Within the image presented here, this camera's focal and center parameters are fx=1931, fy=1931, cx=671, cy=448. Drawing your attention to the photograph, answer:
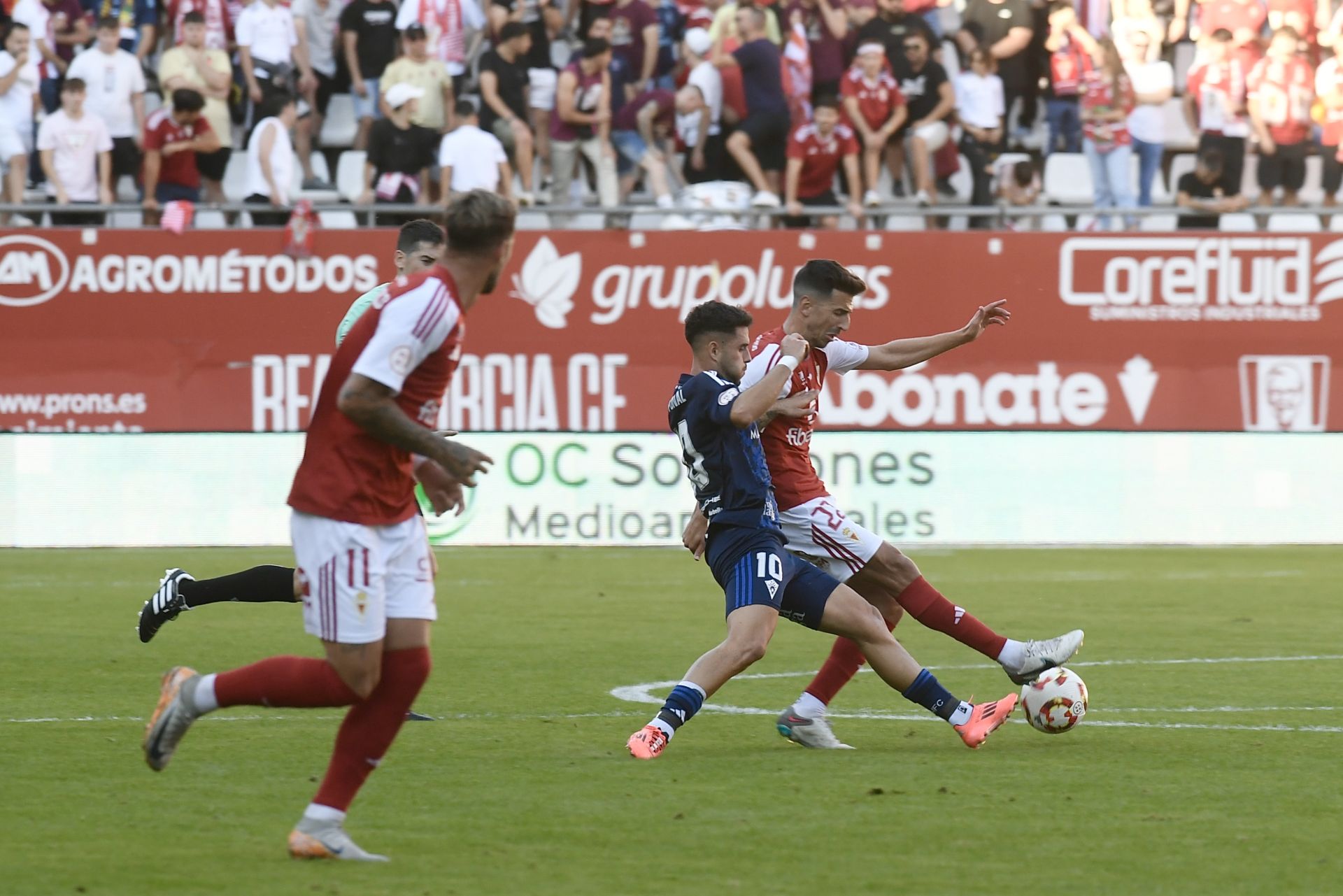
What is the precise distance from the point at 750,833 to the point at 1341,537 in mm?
14808

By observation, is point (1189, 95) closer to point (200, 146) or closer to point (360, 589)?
point (200, 146)

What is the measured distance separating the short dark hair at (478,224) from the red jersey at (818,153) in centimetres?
1521

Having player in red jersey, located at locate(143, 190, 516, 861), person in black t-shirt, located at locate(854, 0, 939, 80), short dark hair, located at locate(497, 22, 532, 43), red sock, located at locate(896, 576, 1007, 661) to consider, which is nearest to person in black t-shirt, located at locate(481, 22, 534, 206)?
short dark hair, located at locate(497, 22, 532, 43)

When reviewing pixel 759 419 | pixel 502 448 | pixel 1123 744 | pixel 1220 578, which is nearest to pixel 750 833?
pixel 759 419

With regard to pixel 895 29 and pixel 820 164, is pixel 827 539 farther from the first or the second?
pixel 895 29

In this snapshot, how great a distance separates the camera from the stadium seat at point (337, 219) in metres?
20.4

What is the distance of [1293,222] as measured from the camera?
21.4 meters

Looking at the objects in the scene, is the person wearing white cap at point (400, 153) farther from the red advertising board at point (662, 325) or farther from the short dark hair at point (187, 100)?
the short dark hair at point (187, 100)

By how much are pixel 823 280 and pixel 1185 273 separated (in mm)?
13589

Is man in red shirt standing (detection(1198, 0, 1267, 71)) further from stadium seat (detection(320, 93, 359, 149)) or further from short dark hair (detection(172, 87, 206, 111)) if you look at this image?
short dark hair (detection(172, 87, 206, 111))

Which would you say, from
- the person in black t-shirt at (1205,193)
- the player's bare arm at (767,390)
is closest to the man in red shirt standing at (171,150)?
the person in black t-shirt at (1205,193)

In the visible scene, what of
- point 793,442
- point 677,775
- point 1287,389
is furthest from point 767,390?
point 1287,389

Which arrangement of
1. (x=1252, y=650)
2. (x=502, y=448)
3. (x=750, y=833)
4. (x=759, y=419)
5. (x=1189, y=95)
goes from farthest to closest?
(x=1189, y=95) < (x=502, y=448) < (x=1252, y=650) < (x=759, y=419) < (x=750, y=833)

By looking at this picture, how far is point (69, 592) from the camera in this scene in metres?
14.9
